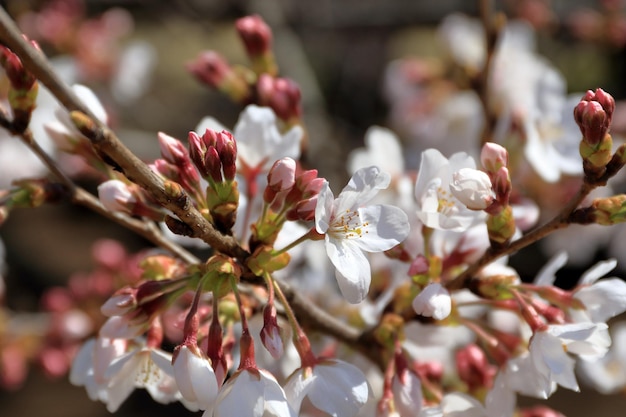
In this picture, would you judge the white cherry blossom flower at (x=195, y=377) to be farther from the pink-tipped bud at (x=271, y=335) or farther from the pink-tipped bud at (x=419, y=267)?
the pink-tipped bud at (x=419, y=267)

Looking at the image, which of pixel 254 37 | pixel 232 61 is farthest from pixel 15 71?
pixel 232 61

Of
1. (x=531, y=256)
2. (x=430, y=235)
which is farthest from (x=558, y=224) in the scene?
(x=531, y=256)

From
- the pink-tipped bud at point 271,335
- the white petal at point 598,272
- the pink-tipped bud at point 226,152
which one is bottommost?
the white petal at point 598,272

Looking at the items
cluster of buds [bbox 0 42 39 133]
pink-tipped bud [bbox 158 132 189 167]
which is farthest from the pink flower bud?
cluster of buds [bbox 0 42 39 133]

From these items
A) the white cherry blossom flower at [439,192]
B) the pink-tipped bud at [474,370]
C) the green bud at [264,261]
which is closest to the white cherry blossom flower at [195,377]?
the green bud at [264,261]

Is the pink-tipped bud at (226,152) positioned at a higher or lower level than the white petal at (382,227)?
higher

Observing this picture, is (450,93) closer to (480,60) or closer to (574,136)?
(480,60)
